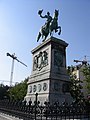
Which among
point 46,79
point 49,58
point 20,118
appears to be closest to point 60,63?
point 49,58

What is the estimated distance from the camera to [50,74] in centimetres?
1582

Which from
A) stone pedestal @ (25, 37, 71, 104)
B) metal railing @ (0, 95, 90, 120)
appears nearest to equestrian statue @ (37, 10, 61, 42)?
stone pedestal @ (25, 37, 71, 104)

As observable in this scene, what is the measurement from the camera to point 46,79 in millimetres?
16109

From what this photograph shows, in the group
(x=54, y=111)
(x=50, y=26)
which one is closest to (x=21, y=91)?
(x=50, y=26)

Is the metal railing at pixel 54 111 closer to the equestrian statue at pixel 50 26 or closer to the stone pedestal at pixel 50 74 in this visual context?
the stone pedestal at pixel 50 74

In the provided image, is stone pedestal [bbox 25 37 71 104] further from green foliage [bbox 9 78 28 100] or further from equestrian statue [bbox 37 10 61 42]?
green foliage [bbox 9 78 28 100]

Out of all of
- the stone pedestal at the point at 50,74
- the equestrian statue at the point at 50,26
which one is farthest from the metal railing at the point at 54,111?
the equestrian statue at the point at 50,26

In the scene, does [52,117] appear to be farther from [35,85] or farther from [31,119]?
Answer: [35,85]

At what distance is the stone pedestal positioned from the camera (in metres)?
15.5

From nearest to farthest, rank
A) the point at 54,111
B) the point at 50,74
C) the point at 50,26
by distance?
the point at 54,111 → the point at 50,74 → the point at 50,26

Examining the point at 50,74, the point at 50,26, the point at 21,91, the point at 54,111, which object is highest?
the point at 50,26

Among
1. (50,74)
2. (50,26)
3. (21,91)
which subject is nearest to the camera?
(50,74)

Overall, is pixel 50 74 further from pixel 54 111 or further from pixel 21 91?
pixel 21 91

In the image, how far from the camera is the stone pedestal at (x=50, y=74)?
51.0 ft
